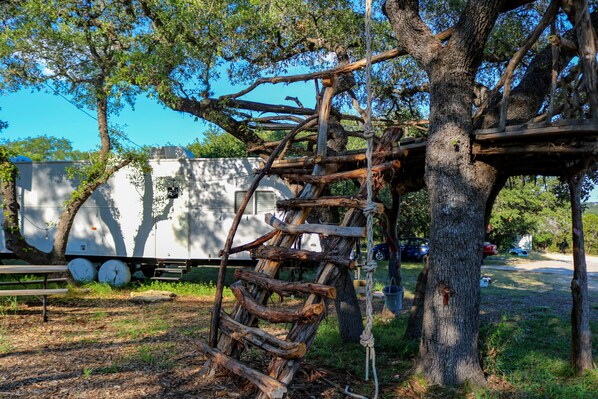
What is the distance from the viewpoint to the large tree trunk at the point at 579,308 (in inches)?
207

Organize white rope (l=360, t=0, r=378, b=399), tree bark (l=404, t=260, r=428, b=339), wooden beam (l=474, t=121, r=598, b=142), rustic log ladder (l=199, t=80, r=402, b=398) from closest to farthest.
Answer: rustic log ladder (l=199, t=80, r=402, b=398)
white rope (l=360, t=0, r=378, b=399)
wooden beam (l=474, t=121, r=598, b=142)
tree bark (l=404, t=260, r=428, b=339)

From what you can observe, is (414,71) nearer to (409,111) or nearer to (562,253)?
(409,111)

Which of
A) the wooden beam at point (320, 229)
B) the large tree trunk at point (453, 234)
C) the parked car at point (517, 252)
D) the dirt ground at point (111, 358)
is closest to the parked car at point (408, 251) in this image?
the parked car at point (517, 252)

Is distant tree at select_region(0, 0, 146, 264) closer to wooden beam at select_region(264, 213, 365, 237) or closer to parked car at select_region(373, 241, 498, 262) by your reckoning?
wooden beam at select_region(264, 213, 365, 237)

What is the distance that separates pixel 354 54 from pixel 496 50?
2566 mm

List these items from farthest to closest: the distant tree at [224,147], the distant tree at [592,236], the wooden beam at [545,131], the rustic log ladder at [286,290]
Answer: the distant tree at [592,236]
the distant tree at [224,147]
the wooden beam at [545,131]
the rustic log ladder at [286,290]

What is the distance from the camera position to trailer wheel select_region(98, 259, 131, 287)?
11.7 m

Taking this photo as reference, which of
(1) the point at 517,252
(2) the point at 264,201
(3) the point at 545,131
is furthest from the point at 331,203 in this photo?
(1) the point at 517,252

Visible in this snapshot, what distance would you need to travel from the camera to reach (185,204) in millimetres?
11625

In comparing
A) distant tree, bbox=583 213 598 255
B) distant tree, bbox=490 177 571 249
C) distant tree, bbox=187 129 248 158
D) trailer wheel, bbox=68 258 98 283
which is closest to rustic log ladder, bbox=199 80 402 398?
trailer wheel, bbox=68 258 98 283

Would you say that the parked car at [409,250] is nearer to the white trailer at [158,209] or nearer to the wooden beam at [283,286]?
the white trailer at [158,209]

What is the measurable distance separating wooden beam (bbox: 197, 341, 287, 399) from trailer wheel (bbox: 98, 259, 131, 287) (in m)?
7.95

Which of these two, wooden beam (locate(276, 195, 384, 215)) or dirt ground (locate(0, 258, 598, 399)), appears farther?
dirt ground (locate(0, 258, 598, 399))

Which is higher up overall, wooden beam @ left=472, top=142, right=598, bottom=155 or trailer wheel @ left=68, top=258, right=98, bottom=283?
wooden beam @ left=472, top=142, right=598, bottom=155
